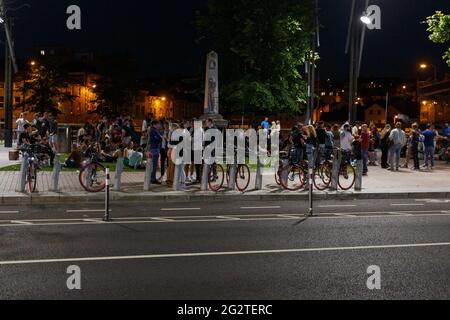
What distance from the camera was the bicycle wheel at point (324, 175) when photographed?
18.2 m

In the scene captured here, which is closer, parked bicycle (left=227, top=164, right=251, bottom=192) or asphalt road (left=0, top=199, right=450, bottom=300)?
asphalt road (left=0, top=199, right=450, bottom=300)

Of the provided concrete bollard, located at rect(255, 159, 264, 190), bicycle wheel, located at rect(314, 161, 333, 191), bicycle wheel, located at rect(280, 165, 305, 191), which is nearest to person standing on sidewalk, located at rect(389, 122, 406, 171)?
bicycle wheel, located at rect(314, 161, 333, 191)

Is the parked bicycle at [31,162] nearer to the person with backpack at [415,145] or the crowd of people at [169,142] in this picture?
the crowd of people at [169,142]

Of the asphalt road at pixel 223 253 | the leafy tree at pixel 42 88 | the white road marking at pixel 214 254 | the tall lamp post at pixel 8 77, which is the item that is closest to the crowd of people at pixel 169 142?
the asphalt road at pixel 223 253

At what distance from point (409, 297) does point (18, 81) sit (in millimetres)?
86902

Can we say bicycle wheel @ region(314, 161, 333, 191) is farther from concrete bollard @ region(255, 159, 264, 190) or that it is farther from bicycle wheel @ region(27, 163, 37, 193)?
bicycle wheel @ region(27, 163, 37, 193)

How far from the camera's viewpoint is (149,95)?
12500cm

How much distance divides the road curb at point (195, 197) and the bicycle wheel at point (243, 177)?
79 cm

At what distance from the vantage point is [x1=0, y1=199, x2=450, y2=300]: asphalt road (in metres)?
6.67

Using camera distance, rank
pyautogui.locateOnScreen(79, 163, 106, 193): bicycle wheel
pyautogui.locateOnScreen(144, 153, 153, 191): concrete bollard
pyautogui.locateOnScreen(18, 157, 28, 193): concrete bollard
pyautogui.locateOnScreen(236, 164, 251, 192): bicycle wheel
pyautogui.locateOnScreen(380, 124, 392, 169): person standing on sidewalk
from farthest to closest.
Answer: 1. pyautogui.locateOnScreen(380, 124, 392, 169): person standing on sidewalk
2. pyautogui.locateOnScreen(236, 164, 251, 192): bicycle wheel
3. pyautogui.locateOnScreen(144, 153, 153, 191): concrete bollard
4. pyautogui.locateOnScreen(79, 163, 106, 193): bicycle wheel
5. pyautogui.locateOnScreen(18, 157, 28, 193): concrete bollard

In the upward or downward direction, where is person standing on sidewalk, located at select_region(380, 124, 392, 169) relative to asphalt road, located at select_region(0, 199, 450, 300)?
upward

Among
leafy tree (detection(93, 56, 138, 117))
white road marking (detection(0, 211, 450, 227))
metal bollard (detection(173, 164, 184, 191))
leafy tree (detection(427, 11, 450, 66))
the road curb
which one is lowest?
white road marking (detection(0, 211, 450, 227))

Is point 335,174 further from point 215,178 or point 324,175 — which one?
point 215,178
